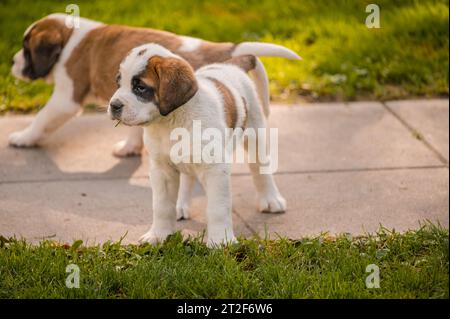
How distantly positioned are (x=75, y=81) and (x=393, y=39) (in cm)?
368

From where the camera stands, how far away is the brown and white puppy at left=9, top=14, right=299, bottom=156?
6.48m

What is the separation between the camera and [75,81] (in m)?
6.68

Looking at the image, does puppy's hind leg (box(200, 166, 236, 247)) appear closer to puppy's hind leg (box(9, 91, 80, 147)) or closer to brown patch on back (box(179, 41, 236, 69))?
brown patch on back (box(179, 41, 236, 69))

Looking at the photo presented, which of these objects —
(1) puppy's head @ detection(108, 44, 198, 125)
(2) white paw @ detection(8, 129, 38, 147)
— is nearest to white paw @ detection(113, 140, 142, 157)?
(2) white paw @ detection(8, 129, 38, 147)

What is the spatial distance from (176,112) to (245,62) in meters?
1.04

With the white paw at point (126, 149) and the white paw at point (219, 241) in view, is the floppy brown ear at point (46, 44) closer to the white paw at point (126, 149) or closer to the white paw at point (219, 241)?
the white paw at point (126, 149)

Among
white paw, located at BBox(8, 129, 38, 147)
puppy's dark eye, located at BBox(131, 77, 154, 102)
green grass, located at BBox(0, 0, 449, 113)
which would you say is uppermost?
green grass, located at BBox(0, 0, 449, 113)

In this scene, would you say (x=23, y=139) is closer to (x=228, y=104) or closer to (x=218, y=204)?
(x=228, y=104)

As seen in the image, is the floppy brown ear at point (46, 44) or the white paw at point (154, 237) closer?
the white paw at point (154, 237)

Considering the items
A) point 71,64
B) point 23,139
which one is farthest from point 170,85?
point 23,139

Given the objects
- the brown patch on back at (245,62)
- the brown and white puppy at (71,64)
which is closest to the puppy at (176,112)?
the brown patch on back at (245,62)

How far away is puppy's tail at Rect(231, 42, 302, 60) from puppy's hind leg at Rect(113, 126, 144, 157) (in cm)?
116

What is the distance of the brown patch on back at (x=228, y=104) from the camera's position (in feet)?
16.4
